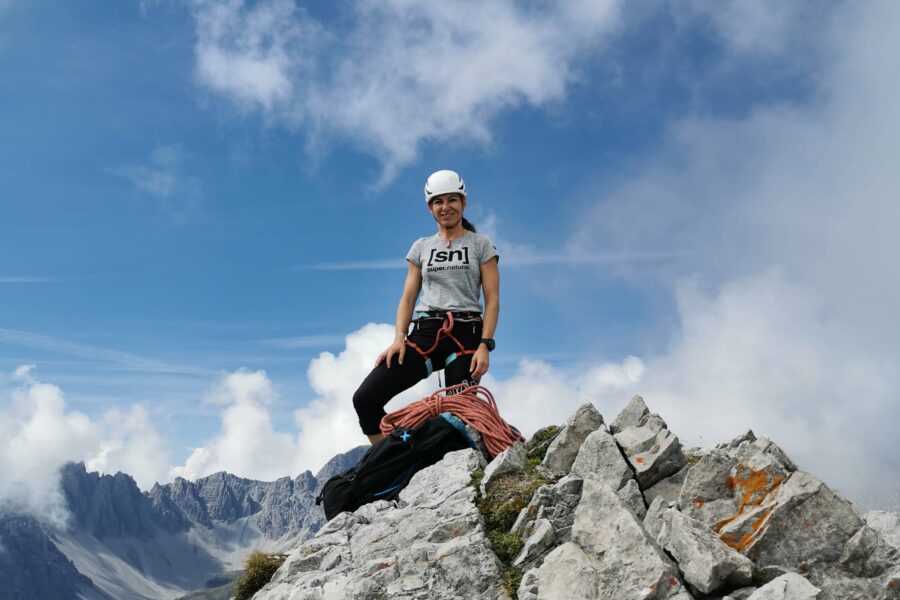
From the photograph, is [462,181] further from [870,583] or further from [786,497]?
[870,583]

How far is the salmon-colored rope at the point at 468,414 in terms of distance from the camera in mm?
11359

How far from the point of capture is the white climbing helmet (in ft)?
41.4

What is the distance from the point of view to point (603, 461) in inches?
355

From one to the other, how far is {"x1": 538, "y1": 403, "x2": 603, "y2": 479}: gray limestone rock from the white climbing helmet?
4635 mm

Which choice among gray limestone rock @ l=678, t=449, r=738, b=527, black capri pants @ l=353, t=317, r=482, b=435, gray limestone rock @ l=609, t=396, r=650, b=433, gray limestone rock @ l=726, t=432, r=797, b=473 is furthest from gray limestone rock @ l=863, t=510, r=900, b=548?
black capri pants @ l=353, t=317, r=482, b=435

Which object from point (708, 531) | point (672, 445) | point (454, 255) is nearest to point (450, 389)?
point (454, 255)

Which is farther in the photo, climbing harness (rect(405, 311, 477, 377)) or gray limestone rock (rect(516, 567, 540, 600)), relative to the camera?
climbing harness (rect(405, 311, 477, 377))

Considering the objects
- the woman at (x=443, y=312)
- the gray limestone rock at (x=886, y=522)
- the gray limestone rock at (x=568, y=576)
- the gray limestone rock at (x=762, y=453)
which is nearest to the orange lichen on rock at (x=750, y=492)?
the gray limestone rock at (x=762, y=453)

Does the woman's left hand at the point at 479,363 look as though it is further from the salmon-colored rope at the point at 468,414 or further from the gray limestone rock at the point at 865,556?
the gray limestone rock at the point at 865,556

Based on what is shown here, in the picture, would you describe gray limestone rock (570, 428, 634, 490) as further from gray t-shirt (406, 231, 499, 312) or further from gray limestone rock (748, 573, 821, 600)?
gray t-shirt (406, 231, 499, 312)

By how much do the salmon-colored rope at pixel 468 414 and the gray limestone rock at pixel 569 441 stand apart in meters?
1.39

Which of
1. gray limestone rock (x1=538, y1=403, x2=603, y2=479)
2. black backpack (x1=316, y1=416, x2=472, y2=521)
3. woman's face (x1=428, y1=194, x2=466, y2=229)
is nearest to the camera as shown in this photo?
gray limestone rock (x1=538, y1=403, x2=603, y2=479)

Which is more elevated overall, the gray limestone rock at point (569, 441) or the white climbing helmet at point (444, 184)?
the white climbing helmet at point (444, 184)

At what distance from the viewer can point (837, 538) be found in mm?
6895
